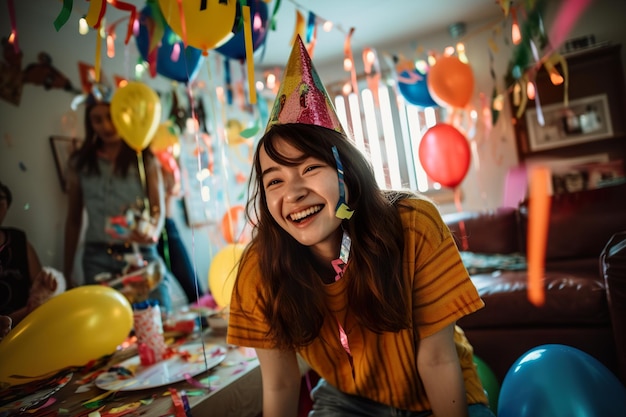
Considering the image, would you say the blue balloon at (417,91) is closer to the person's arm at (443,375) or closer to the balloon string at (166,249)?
the balloon string at (166,249)

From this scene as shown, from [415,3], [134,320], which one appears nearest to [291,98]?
[134,320]

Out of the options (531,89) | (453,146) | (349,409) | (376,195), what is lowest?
(349,409)

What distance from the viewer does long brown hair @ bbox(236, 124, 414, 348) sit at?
986 mm

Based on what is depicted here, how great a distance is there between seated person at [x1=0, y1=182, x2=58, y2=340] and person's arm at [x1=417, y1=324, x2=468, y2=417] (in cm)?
112

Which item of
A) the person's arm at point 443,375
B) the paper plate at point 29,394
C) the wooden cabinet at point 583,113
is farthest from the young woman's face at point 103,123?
the wooden cabinet at point 583,113

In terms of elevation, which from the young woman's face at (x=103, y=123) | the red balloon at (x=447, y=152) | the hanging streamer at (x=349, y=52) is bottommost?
the red balloon at (x=447, y=152)

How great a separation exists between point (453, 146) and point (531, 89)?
64.3 inches

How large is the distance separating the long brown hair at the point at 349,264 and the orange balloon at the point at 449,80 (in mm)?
2222

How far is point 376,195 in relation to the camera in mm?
1039

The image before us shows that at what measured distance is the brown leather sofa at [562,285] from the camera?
1.58 meters

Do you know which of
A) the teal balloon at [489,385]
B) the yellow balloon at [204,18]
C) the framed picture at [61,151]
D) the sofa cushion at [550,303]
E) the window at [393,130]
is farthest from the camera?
the window at [393,130]

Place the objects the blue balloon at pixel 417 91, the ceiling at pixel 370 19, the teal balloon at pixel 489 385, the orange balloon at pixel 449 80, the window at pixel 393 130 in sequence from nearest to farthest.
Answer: the teal balloon at pixel 489 385
the orange balloon at pixel 449 80
the blue balloon at pixel 417 91
the ceiling at pixel 370 19
the window at pixel 393 130

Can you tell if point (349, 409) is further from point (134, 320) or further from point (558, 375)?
point (134, 320)

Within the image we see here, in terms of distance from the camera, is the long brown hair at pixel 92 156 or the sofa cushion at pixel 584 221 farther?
the long brown hair at pixel 92 156
